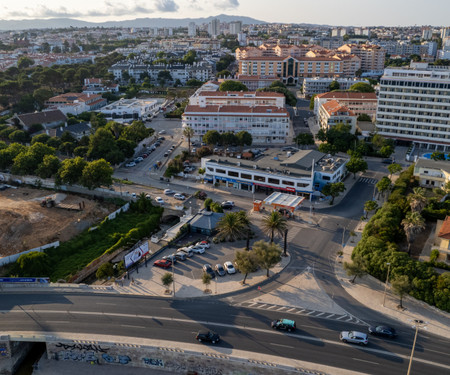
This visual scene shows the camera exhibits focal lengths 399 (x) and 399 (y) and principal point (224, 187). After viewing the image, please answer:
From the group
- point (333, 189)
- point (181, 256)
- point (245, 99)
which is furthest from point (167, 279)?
point (245, 99)

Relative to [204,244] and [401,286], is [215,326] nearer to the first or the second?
[204,244]

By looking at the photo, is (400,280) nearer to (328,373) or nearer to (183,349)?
(328,373)

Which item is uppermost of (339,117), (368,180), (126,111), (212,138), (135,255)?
(339,117)

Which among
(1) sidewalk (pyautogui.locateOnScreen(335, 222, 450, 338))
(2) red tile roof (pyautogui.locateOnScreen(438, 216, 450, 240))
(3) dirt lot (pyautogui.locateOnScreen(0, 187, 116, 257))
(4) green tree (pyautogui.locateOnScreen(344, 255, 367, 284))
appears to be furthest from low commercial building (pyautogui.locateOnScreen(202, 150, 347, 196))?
(4) green tree (pyautogui.locateOnScreen(344, 255, 367, 284))

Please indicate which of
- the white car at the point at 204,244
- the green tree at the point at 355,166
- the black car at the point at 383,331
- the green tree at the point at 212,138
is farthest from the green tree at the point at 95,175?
the black car at the point at 383,331

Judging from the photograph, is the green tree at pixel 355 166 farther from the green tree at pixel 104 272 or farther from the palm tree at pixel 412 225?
the green tree at pixel 104 272

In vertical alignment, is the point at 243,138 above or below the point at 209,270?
above
